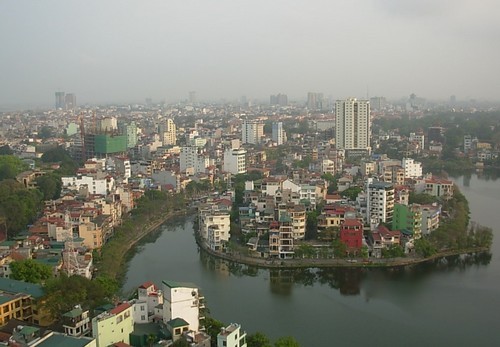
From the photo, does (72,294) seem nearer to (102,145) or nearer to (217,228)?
(217,228)

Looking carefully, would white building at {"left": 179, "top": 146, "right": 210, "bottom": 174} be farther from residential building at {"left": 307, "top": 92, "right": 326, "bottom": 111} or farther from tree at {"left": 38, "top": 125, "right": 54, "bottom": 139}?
residential building at {"left": 307, "top": 92, "right": 326, "bottom": 111}

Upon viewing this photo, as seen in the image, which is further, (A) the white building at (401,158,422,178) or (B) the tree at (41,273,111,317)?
(A) the white building at (401,158,422,178)

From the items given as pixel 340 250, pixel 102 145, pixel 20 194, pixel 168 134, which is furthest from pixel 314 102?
pixel 340 250

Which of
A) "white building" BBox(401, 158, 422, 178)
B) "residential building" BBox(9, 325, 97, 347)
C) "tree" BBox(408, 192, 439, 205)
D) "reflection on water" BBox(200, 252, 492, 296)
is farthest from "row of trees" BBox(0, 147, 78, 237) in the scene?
"white building" BBox(401, 158, 422, 178)

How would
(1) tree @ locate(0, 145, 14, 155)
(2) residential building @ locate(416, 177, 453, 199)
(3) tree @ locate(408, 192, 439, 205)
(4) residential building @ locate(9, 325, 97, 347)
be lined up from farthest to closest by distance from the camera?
(1) tree @ locate(0, 145, 14, 155)
(2) residential building @ locate(416, 177, 453, 199)
(3) tree @ locate(408, 192, 439, 205)
(4) residential building @ locate(9, 325, 97, 347)

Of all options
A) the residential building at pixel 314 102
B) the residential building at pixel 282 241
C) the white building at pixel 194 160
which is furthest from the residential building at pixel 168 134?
the residential building at pixel 314 102

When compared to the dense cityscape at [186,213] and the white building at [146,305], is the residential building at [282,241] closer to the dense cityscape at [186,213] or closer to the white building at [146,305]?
the dense cityscape at [186,213]
